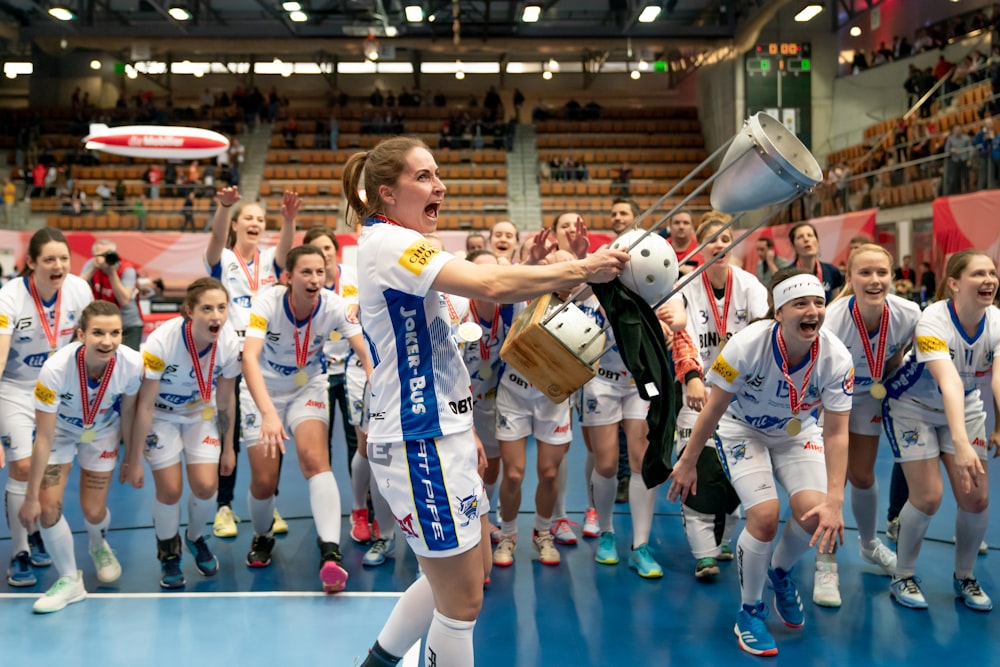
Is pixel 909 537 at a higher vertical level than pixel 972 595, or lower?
higher

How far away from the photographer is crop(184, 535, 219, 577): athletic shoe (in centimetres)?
488

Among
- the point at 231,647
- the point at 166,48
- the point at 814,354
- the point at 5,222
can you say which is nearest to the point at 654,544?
the point at 814,354

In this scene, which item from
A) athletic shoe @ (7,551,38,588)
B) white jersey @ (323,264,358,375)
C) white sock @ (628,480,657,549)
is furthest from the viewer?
white jersey @ (323,264,358,375)

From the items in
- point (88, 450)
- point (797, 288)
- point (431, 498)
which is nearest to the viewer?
point (431, 498)

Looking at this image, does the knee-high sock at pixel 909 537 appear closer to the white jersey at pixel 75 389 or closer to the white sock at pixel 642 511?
the white sock at pixel 642 511

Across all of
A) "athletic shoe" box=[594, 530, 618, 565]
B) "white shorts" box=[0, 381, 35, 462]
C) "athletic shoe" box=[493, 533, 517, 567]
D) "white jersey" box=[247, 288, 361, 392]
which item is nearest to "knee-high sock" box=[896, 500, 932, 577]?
"athletic shoe" box=[594, 530, 618, 565]

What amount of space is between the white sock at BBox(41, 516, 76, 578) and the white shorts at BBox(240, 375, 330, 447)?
99 centimetres

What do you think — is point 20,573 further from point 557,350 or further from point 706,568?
point 706,568

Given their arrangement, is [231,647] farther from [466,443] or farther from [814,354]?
[814,354]

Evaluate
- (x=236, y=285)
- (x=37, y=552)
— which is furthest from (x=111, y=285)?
(x=37, y=552)

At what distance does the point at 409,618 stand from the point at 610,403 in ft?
7.78

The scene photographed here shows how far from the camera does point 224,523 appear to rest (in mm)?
5668

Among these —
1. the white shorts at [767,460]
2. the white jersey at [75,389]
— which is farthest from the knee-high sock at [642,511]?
the white jersey at [75,389]

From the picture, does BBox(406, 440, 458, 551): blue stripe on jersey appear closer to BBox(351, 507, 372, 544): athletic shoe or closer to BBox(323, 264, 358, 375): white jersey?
BBox(351, 507, 372, 544): athletic shoe
